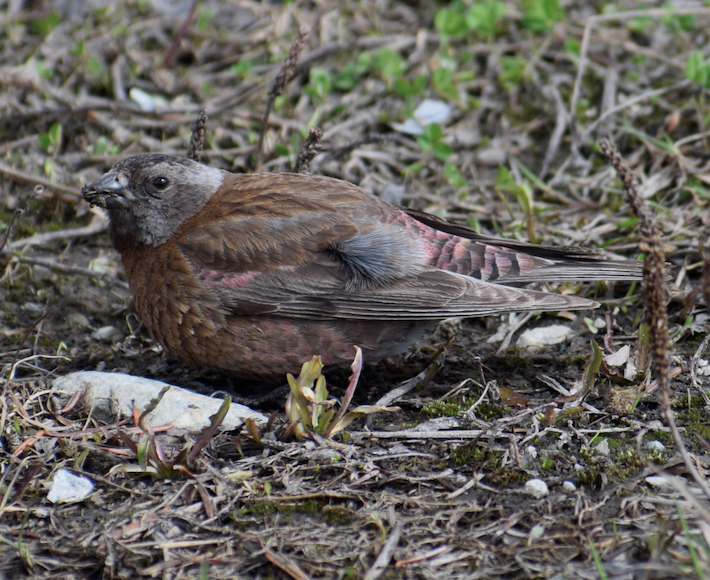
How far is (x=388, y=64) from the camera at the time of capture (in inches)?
254

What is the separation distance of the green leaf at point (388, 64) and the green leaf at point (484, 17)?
731mm

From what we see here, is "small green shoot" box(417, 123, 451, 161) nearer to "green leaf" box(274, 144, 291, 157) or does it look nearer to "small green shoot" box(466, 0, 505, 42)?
"green leaf" box(274, 144, 291, 157)

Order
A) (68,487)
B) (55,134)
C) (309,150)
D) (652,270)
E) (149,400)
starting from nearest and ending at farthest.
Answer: (652,270) < (68,487) < (149,400) < (309,150) < (55,134)

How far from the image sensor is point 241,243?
4.16 m

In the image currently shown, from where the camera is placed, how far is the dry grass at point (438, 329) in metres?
→ 2.94

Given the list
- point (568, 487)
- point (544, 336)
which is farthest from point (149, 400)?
point (544, 336)

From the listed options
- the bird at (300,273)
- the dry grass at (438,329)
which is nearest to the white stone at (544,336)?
the dry grass at (438,329)

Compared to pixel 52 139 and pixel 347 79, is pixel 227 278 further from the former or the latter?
pixel 347 79

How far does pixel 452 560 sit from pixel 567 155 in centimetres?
398

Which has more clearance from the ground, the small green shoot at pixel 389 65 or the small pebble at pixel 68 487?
the small green shoot at pixel 389 65

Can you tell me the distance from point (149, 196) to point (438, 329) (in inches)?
72.5

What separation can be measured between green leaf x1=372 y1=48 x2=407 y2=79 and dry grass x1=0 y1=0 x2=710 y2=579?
0.06 feet

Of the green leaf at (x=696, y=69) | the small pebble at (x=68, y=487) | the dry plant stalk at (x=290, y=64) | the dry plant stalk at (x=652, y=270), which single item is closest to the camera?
the dry plant stalk at (x=652, y=270)

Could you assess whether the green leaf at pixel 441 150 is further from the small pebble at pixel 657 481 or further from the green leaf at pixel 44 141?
the small pebble at pixel 657 481
